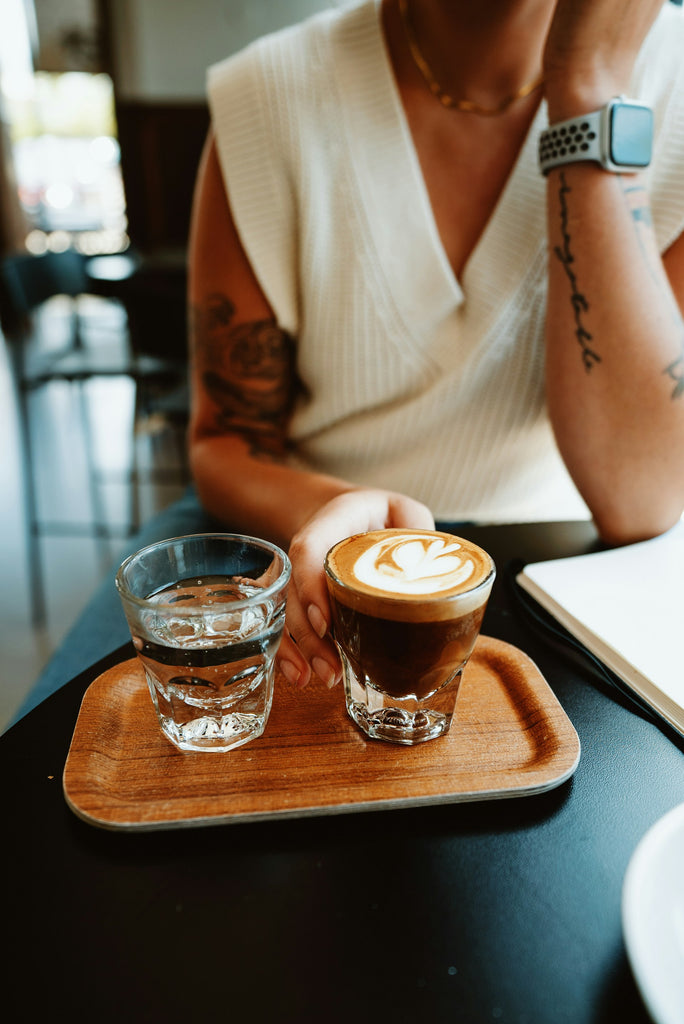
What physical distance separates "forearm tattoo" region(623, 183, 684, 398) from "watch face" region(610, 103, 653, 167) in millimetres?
31

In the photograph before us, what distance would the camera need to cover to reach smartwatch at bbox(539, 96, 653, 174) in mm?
846

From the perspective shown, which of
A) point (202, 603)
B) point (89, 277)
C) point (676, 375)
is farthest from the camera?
point (89, 277)

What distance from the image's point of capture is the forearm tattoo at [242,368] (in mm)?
1092

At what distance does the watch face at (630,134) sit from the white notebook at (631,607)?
18.1 inches

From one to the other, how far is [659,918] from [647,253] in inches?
30.1

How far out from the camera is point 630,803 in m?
0.45

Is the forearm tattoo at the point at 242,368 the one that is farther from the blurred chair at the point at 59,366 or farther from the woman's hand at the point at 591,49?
the blurred chair at the point at 59,366

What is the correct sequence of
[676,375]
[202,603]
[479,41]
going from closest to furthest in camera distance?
[202,603] → [676,375] → [479,41]

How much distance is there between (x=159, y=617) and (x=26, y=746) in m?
0.14

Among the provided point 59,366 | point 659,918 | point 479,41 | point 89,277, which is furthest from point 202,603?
point 89,277

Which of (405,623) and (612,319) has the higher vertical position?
(612,319)

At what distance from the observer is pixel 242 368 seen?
1104 mm

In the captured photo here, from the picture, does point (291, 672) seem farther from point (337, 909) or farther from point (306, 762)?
point (337, 909)

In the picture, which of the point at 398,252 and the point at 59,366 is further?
the point at 59,366
